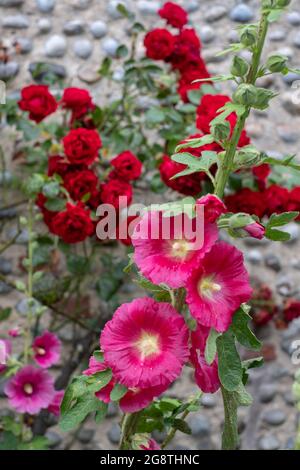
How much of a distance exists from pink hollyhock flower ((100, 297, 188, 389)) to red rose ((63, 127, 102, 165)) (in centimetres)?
77

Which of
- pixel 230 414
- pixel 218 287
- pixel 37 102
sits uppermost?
pixel 37 102

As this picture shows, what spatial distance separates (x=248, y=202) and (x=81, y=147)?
37cm

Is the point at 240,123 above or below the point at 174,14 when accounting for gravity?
below

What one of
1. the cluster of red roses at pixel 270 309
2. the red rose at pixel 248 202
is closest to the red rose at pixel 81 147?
the red rose at pixel 248 202

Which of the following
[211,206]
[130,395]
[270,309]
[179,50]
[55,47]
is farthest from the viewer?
[55,47]

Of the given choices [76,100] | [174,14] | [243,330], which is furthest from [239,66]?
[174,14]

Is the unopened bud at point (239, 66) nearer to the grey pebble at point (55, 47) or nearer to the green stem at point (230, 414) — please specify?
the green stem at point (230, 414)

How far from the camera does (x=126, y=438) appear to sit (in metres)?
1.13

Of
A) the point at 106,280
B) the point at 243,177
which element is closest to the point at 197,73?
the point at 243,177

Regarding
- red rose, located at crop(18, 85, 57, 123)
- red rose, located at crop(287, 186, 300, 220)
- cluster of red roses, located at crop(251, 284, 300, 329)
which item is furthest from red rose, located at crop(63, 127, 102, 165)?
cluster of red roses, located at crop(251, 284, 300, 329)

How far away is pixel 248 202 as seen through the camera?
69.2 inches

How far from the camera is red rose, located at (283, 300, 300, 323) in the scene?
79.9 inches

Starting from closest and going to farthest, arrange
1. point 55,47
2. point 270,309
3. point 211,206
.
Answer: point 211,206
point 270,309
point 55,47

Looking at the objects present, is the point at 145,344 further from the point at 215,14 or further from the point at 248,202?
the point at 215,14
